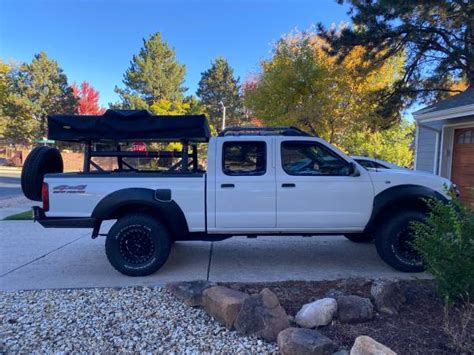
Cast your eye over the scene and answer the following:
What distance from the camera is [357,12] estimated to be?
10.8 m

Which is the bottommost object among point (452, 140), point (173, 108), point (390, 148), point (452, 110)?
point (390, 148)

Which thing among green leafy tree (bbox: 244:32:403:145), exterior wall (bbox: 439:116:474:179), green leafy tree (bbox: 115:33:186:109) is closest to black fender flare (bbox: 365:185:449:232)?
exterior wall (bbox: 439:116:474:179)

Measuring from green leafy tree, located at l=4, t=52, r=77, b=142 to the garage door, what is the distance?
38581mm

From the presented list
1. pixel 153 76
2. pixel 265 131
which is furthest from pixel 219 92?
pixel 265 131

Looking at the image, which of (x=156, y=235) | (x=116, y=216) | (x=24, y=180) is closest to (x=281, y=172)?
(x=156, y=235)

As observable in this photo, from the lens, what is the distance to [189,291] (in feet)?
12.6

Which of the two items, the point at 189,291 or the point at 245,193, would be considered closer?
the point at 189,291

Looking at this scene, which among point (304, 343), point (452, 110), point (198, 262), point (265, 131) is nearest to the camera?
point (304, 343)

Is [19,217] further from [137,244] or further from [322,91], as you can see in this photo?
[322,91]

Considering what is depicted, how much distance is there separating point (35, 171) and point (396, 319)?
4.98 m

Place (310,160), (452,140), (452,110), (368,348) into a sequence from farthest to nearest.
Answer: (452,140) → (452,110) → (310,160) → (368,348)

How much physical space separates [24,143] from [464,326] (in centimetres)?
4999

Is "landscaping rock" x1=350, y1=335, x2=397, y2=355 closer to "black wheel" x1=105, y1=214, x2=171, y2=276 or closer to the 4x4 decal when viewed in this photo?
"black wheel" x1=105, y1=214, x2=171, y2=276

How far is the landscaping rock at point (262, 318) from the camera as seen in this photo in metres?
3.08
